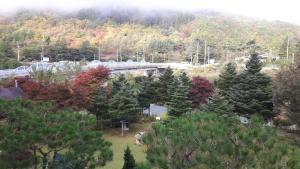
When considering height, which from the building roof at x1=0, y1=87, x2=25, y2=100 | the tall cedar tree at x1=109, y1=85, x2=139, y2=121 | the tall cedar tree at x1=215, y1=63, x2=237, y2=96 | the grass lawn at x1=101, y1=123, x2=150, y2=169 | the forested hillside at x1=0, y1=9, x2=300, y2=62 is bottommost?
the grass lawn at x1=101, y1=123, x2=150, y2=169

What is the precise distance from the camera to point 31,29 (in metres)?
78.4

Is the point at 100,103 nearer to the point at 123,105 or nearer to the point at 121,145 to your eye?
the point at 123,105

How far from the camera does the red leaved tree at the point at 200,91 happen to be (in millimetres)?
24500

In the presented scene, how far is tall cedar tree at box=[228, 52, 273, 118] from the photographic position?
20422 millimetres

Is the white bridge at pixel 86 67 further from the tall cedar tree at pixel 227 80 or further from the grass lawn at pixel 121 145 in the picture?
the tall cedar tree at pixel 227 80

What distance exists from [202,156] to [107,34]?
262ft

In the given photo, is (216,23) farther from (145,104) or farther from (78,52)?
(145,104)

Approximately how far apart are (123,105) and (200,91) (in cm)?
601

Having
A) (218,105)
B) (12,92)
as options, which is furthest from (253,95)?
(12,92)

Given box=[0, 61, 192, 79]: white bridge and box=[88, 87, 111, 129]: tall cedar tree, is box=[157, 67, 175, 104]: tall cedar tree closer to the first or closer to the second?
box=[88, 87, 111, 129]: tall cedar tree

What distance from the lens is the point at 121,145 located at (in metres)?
19.2

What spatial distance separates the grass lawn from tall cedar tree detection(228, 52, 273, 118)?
5.84 m

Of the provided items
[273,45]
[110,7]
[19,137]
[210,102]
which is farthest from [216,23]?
[19,137]

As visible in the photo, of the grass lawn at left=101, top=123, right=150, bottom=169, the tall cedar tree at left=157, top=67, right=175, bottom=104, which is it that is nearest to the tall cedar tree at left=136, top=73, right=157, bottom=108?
the tall cedar tree at left=157, top=67, right=175, bottom=104
